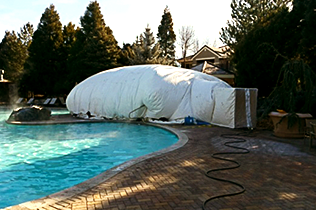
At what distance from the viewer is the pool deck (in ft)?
11.5

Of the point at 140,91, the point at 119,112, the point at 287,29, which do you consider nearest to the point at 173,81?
the point at 140,91

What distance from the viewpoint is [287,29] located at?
14.2 meters

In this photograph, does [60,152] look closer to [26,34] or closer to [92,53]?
[92,53]

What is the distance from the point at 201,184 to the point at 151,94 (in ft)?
30.6

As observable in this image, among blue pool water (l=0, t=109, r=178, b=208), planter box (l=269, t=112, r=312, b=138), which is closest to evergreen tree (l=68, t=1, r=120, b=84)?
blue pool water (l=0, t=109, r=178, b=208)

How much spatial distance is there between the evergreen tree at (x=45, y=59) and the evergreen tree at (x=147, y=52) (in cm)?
781

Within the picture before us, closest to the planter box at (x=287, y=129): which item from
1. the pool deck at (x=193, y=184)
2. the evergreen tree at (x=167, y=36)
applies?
the pool deck at (x=193, y=184)

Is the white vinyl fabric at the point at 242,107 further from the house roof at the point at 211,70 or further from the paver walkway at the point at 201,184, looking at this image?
the house roof at the point at 211,70

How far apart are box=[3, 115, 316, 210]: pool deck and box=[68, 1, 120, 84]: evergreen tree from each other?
22.3 metres

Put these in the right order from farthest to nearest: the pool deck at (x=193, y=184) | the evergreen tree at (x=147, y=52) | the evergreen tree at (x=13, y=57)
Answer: the evergreen tree at (x=13, y=57) < the evergreen tree at (x=147, y=52) < the pool deck at (x=193, y=184)

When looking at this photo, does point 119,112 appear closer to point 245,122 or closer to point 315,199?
point 245,122

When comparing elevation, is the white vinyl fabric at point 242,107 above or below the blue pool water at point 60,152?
above

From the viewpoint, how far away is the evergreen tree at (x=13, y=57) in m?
43.0

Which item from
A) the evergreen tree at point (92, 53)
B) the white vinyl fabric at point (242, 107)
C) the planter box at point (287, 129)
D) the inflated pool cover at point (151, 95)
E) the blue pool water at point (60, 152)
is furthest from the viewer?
the evergreen tree at point (92, 53)
